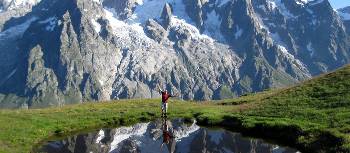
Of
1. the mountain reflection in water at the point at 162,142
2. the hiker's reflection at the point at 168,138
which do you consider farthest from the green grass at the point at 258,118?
the hiker's reflection at the point at 168,138

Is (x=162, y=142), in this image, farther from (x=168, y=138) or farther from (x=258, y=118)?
(x=258, y=118)

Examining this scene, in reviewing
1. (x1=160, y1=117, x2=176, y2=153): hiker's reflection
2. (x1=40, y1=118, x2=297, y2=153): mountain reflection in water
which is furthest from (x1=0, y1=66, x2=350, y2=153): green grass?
(x1=160, y1=117, x2=176, y2=153): hiker's reflection

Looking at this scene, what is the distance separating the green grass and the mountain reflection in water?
220 centimetres

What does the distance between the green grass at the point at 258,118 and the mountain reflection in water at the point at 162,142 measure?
2.20 m

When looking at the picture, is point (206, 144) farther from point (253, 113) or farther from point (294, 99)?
point (294, 99)

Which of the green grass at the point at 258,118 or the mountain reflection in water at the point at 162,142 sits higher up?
the green grass at the point at 258,118

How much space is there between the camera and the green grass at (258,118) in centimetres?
4391

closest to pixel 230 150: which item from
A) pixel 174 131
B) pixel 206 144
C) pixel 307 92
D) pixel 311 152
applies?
pixel 206 144

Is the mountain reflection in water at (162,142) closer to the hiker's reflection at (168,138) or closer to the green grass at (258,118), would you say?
the hiker's reflection at (168,138)

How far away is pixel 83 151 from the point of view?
44.6 m

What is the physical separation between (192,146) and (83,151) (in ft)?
31.8

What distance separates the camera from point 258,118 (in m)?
53.7

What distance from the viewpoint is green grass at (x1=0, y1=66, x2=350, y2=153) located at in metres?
43.9

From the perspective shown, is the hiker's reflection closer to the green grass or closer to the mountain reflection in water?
the mountain reflection in water
